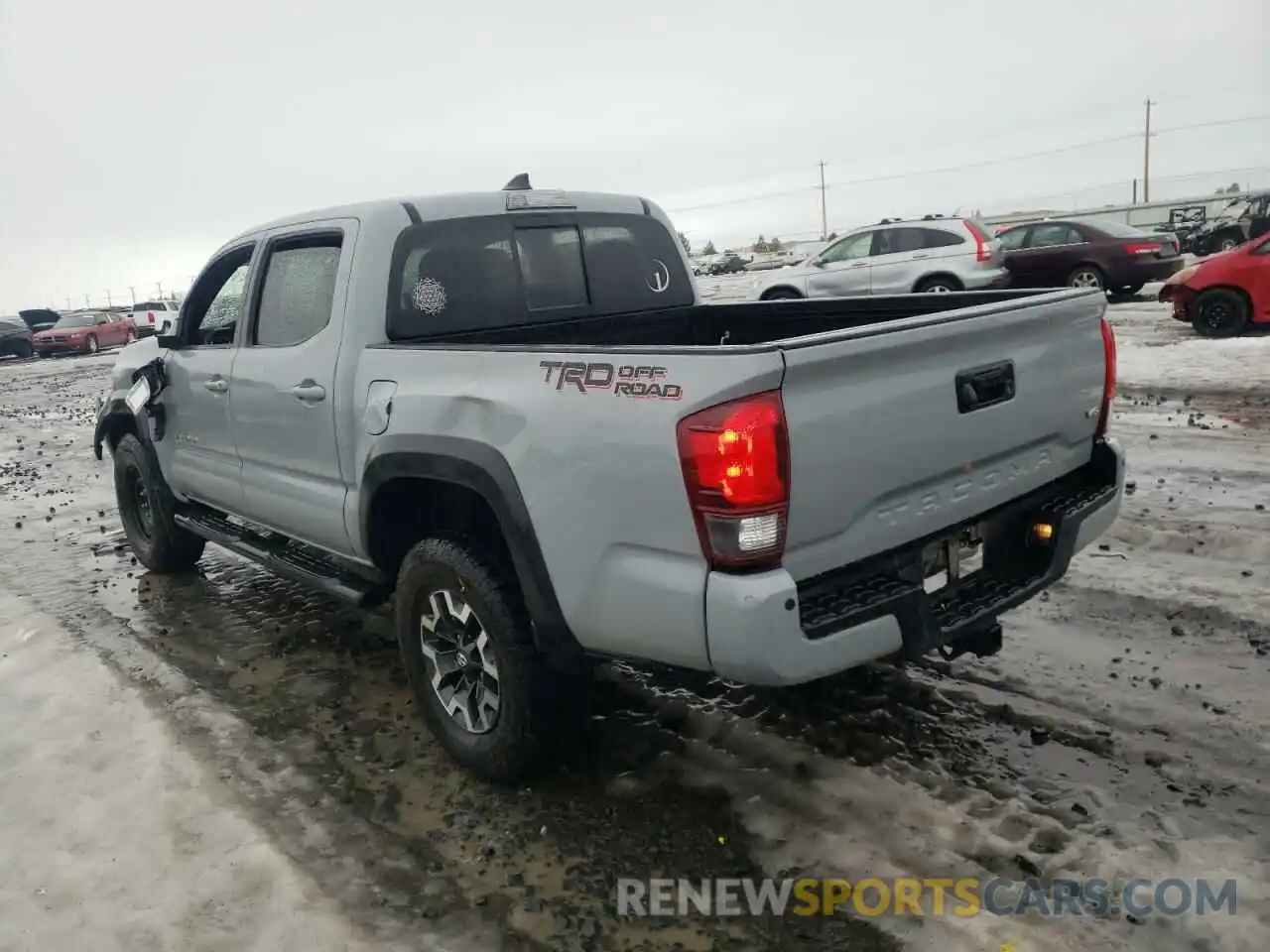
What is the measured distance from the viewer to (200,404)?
16.8 ft

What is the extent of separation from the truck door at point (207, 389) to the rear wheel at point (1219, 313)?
1141 centimetres

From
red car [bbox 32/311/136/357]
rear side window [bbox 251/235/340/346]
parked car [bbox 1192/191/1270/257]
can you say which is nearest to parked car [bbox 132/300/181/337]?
red car [bbox 32/311/136/357]

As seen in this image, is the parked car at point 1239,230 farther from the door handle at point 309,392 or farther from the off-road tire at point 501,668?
the off-road tire at point 501,668

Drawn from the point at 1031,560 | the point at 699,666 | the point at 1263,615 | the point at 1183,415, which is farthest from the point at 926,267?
the point at 699,666

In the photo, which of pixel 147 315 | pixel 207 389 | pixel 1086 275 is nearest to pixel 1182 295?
pixel 1086 275

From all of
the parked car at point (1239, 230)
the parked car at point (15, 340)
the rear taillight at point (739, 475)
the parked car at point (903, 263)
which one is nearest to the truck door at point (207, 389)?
the rear taillight at point (739, 475)

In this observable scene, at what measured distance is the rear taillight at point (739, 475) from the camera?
2.47 metres

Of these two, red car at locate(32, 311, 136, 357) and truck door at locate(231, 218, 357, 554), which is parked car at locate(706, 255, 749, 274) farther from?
truck door at locate(231, 218, 357, 554)

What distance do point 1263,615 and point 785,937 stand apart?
9.37ft

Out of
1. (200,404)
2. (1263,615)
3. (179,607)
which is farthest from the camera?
(179,607)

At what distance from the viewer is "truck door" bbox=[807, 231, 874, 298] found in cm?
1598

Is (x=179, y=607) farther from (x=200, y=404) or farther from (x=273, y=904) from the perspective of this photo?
(x=273, y=904)

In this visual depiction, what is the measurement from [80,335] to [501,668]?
35.6m

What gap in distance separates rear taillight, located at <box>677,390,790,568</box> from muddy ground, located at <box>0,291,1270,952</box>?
1.05 m
